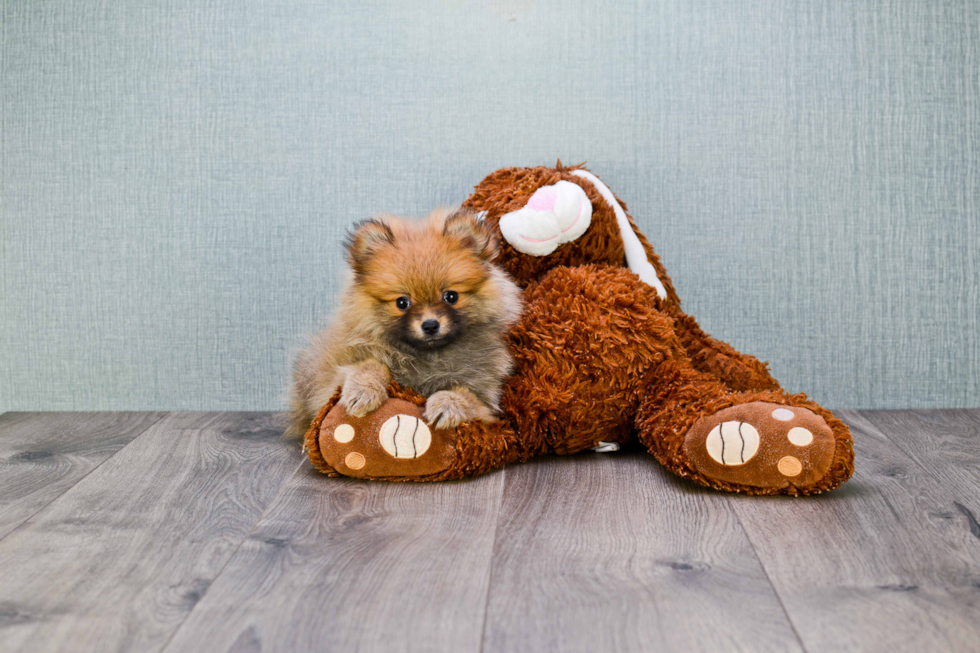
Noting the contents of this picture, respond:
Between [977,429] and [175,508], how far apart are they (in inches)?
65.2

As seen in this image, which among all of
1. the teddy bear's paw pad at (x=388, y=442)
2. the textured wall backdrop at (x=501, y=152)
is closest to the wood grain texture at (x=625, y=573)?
the teddy bear's paw pad at (x=388, y=442)

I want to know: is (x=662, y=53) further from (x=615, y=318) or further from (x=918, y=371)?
(x=918, y=371)

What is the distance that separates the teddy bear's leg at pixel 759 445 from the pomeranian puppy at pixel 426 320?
1.13ft

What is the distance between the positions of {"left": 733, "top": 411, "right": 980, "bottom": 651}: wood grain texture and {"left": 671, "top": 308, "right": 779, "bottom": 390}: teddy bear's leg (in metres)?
0.29

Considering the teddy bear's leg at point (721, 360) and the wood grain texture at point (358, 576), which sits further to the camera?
the teddy bear's leg at point (721, 360)

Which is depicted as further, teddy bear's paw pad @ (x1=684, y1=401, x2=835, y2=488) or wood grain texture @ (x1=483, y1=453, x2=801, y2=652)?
teddy bear's paw pad @ (x1=684, y1=401, x2=835, y2=488)

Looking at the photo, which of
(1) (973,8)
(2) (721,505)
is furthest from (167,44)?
(1) (973,8)

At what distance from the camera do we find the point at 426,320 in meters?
1.32

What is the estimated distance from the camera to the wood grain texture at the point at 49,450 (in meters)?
1.34

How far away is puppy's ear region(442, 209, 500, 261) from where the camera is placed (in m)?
1.41

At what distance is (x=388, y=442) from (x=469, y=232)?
393 millimetres

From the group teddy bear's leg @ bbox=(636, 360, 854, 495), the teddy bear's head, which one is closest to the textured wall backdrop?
the teddy bear's head

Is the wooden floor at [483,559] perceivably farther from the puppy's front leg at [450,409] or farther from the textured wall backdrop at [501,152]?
the textured wall backdrop at [501,152]

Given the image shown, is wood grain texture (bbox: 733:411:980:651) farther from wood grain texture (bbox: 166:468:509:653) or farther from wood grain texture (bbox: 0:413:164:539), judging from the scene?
wood grain texture (bbox: 0:413:164:539)
